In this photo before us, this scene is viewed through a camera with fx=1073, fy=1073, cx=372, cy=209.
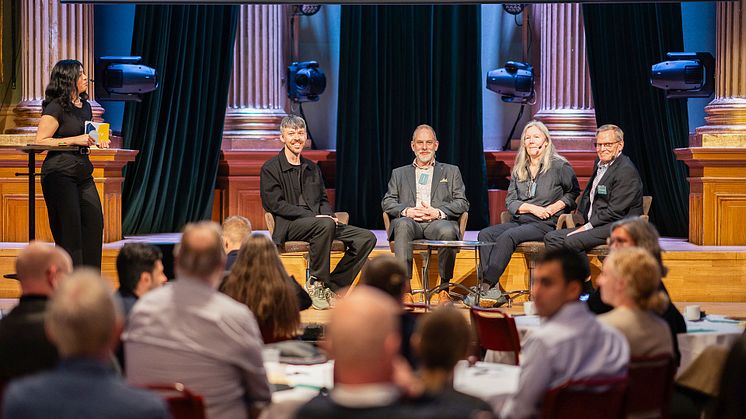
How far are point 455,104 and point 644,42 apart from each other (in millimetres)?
1642

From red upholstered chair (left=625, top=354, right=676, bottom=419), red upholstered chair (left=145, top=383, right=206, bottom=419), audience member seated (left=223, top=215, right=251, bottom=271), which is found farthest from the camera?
audience member seated (left=223, top=215, right=251, bottom=271)

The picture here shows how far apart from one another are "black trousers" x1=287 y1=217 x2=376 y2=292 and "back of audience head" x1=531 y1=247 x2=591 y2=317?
341cm

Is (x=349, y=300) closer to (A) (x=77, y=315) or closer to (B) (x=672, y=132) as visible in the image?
(A) (x=77, y=315)

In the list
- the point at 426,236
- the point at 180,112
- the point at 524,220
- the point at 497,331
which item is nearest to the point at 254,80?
the point at 180,112

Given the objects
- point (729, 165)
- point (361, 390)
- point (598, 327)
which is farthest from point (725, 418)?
point (729, 165)

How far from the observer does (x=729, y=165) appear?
24.3 ft

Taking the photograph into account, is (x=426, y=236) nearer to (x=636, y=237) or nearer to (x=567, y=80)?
(x=636, y=237)

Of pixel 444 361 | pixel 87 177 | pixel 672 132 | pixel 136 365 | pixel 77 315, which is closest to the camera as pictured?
pixel 77 315

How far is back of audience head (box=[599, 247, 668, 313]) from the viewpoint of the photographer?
3.24 m

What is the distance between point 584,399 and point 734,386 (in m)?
0.51

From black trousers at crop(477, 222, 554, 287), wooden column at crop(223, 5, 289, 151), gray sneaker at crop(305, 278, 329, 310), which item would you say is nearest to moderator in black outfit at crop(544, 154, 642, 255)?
black trousers at crop(477, 222, 554, 287)

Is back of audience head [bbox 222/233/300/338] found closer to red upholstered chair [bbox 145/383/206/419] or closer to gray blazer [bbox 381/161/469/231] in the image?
red upholstered chair [bbox 145/383/206/419]

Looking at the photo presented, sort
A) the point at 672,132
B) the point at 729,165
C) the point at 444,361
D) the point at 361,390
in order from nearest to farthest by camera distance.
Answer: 1. the point at 361,390
2. the point at 444,361
3. the point at 729,165
4. the point at 672,132

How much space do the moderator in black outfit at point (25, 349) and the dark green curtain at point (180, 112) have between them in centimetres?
565
